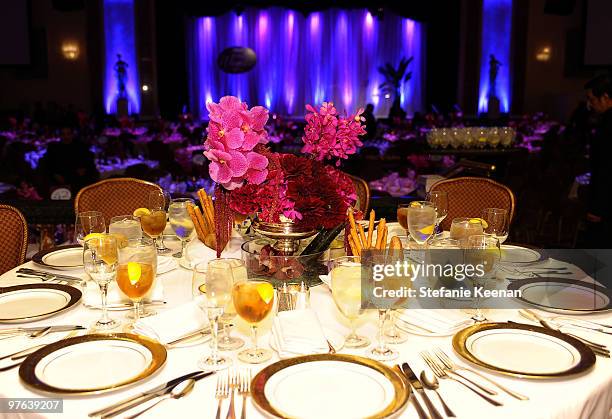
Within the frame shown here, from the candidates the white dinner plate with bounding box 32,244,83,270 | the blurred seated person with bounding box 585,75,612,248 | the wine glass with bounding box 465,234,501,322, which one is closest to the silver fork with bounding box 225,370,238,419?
the wine glass with bounding box 465,234,501,322

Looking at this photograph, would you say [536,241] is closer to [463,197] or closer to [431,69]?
[463,197]

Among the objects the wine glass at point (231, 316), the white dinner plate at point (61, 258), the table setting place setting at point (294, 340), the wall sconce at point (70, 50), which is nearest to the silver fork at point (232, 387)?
the table setting place setting at point (294, 340)

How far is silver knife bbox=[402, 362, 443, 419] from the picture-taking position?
112cm

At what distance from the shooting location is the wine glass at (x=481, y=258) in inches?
61.5

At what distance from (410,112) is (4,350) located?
16002mm

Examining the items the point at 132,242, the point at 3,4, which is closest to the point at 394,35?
the point at 3,4

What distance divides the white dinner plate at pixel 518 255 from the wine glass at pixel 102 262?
1240 millimetres

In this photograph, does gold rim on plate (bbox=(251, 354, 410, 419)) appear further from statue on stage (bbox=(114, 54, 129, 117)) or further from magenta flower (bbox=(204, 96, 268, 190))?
statue on stage (bbox=(114, 54, 129, 117))

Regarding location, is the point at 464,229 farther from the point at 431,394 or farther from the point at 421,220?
the point at 431,394

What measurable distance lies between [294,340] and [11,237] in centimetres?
Answer: 153

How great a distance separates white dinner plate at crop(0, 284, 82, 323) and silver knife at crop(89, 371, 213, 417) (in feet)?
1.77

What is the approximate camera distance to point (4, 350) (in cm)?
141

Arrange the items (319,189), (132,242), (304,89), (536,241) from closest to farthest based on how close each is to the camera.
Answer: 1. (319,189)
2. (132,242)
3. (536,241)
4. (304,89)

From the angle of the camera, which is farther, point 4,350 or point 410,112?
point 410,112
